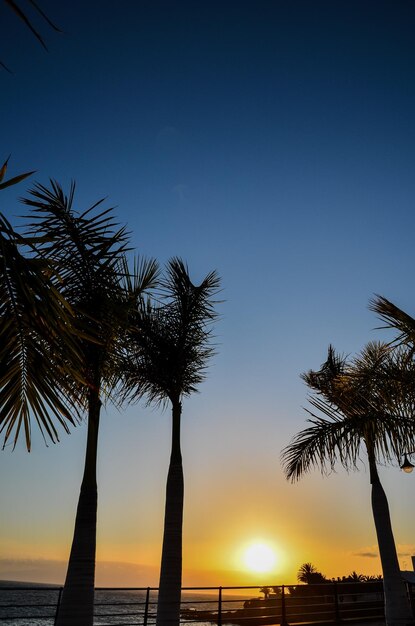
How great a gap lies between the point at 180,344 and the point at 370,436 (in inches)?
167

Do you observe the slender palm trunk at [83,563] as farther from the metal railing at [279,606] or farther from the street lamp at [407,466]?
the street lamp at [407,466]

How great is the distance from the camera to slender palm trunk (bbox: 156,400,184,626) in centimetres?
769

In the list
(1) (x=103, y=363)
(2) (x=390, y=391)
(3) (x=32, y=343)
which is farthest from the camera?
(2) (x=390, y=391)

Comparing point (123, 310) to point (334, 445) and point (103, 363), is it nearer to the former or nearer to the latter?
point (103, 363)

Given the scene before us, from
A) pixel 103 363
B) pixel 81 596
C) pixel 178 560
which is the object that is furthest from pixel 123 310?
pixel 178 560

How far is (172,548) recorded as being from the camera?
820 cm

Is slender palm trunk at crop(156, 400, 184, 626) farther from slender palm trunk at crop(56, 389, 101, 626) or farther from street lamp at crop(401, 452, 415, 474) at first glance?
street lamp at crop(401, 452, 415, 474)

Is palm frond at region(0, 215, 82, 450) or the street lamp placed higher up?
the street lamp

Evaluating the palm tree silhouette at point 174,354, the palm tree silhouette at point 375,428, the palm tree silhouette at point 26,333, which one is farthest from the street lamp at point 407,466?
the palm tree silhouette at point 26,333

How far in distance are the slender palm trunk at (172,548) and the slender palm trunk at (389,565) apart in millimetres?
4113

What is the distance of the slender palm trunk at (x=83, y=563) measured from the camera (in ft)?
18.8

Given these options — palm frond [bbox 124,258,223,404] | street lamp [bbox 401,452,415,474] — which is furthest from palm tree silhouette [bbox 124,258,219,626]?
street lamp [bbox 401,452,415,474]

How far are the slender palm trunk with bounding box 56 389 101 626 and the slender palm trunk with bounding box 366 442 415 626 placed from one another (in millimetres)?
5972

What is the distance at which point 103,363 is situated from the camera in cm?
661
